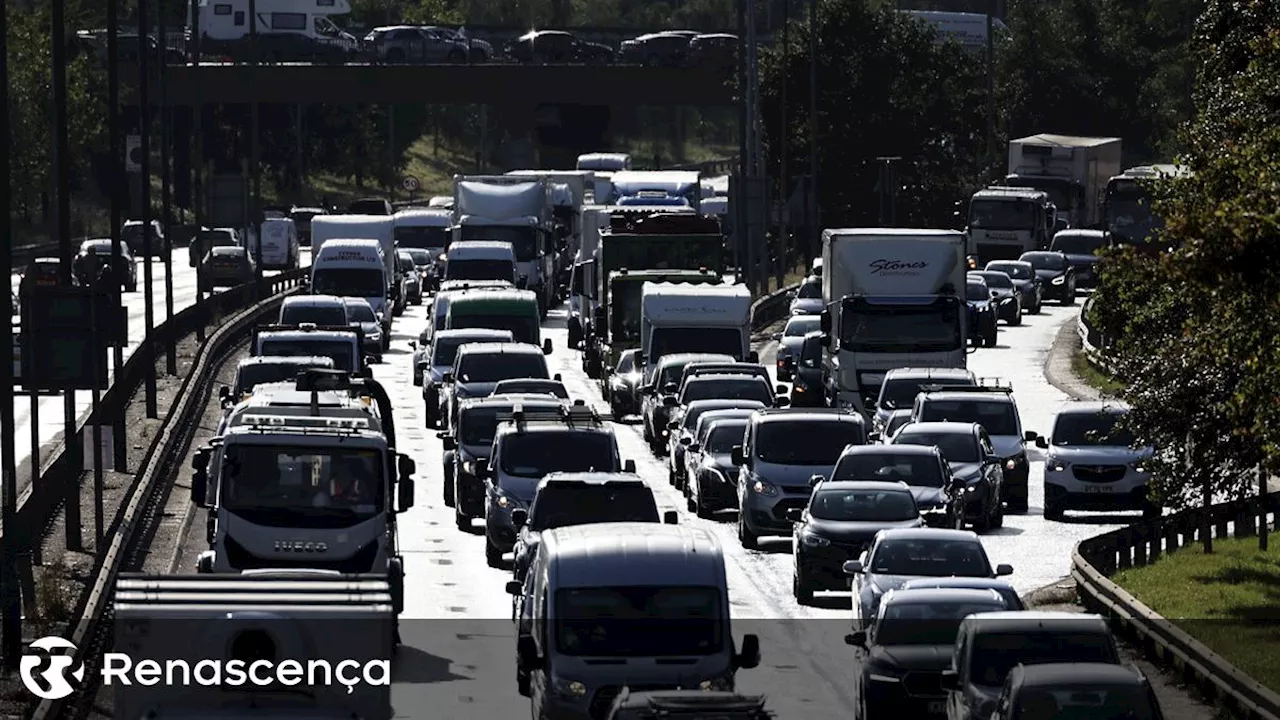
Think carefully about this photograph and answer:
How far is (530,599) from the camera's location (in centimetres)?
2462

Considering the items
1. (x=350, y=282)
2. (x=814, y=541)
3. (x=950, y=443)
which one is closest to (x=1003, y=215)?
(x=350, y=282)

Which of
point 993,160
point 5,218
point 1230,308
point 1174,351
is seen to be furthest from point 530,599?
point 993,160

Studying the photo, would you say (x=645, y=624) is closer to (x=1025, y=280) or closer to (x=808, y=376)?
(x=808, y=376)

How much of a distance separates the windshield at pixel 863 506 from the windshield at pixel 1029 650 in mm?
10461

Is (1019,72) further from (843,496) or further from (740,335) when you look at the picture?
(843,496)

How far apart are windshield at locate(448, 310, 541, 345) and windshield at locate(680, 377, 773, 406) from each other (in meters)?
11.1

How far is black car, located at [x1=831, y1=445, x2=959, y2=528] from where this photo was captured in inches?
1437

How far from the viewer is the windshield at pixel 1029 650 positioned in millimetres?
22281

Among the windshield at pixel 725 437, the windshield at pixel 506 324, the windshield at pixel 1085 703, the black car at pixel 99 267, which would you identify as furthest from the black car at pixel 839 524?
the windshield at pixel 506 324

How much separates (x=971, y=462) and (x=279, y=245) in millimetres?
64870

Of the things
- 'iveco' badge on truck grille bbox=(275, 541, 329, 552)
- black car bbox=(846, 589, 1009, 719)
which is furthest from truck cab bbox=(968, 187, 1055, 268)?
black car bbox=(846, 589, 1009, 719)

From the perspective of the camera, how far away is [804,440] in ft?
129

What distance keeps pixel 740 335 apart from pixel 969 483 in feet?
49.1

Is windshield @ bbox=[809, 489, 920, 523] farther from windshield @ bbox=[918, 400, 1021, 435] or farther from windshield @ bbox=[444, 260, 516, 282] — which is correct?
windshield @ bbox=[444, 260, 516, 282]
